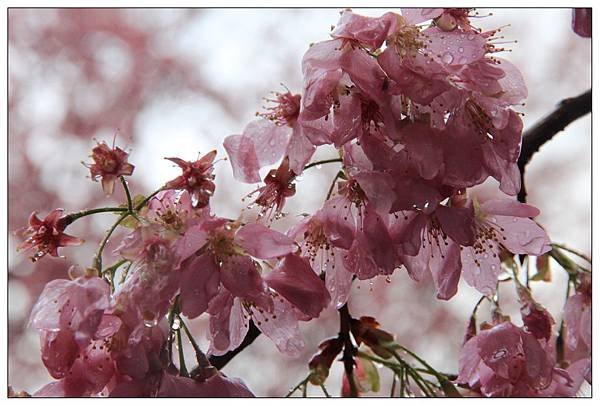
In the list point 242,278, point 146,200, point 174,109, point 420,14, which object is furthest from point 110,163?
point 174,109

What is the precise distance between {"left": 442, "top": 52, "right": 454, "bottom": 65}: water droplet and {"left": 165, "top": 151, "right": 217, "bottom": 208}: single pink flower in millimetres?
189

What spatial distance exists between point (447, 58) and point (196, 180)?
8.3 inches

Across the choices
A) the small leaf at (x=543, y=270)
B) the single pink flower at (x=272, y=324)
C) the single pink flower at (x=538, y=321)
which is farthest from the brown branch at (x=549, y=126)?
the single pink flower at (x=272, y=324)

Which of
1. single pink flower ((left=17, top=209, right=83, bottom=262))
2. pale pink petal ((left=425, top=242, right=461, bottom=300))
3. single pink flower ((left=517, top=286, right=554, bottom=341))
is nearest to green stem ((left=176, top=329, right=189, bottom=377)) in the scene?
single pink flower ((left=17, top=209, right=83, bottom=262))

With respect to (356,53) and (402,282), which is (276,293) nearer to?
(356,53)

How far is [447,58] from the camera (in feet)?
1.81

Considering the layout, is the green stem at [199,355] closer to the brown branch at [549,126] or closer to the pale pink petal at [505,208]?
the pale pink petal at [505,208]

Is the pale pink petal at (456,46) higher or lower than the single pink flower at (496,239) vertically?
higher

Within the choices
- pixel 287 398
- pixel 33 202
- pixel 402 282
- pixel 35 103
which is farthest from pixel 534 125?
pixel 35 103

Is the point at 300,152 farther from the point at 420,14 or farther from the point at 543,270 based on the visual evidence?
the point at 543,270

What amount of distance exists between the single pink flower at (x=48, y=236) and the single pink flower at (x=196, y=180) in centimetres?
10

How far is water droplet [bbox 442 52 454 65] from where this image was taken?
1.80 ft

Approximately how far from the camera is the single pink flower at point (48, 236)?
59cm

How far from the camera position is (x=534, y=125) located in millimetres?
913
